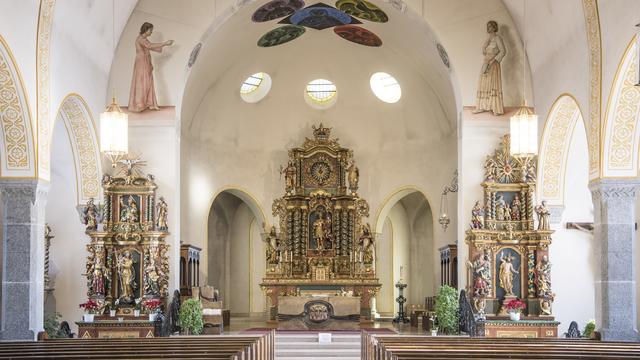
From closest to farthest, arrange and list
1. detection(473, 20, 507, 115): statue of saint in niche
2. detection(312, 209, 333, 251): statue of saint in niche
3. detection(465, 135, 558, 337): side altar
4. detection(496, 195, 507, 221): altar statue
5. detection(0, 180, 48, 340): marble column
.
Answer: detection(0, 180, 48, 340): marble column, detection(465, 135, 558, 337): side altar, detection(496, 195, 507, 221): altar statue, detection(473, 20, 507, 115): statue of saint in niche, detection(312, 209, 333, 251): statue of saint in niche

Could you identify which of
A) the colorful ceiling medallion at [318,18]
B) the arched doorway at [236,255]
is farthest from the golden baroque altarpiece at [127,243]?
the arched doorway at [236,255]

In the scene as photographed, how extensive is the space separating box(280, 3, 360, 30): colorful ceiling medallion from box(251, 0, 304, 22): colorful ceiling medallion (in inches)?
15.1

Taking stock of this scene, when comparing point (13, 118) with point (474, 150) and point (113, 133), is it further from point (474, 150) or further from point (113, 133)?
point (474, 150)

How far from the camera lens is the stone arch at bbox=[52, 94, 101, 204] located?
22.1 metres

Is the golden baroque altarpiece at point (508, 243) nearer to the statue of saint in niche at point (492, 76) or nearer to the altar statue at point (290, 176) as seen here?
the statue of saint in niche at point (492, 76)

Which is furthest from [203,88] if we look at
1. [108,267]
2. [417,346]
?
[417,346]

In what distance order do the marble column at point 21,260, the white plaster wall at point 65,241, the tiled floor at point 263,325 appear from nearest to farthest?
the marble column at point 21,260
the white plaster wall at point 65,241
the tiled floor at point 263,325

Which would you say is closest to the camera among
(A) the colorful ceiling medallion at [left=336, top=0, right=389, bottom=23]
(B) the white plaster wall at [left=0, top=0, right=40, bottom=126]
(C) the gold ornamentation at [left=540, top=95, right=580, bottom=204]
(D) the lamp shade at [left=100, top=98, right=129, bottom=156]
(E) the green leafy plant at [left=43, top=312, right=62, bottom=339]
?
(B) the white plaster wall at [left=0, top=0, right=40, bottom=126]

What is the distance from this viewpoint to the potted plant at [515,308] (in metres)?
21.7

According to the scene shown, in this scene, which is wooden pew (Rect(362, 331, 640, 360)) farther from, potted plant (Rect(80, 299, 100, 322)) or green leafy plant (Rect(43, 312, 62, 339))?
green leafy plant (Rect(43, 312, 62, 339))

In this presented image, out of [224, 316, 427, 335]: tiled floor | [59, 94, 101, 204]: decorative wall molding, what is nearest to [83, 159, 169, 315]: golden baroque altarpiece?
[59, 94, 101, 204]: decorative wall molding

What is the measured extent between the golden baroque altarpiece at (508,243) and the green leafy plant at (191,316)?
6.65 metres

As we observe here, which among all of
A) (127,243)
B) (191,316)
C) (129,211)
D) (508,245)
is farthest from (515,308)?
(129,211)

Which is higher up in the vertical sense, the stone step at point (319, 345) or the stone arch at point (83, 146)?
the stone arch at point (83, 146)
